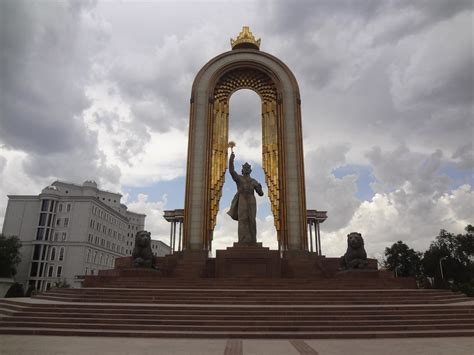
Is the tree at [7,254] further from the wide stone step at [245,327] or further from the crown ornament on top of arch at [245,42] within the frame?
the wide stone step at [245,327]

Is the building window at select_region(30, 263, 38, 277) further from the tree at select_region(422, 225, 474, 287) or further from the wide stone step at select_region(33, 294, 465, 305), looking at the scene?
the tree at select_region(422, 225, 474, 287)

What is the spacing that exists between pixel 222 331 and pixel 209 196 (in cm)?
1419

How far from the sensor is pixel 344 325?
26.8ft

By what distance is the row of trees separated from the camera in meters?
46.6

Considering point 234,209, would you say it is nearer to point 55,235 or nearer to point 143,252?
point 143,252

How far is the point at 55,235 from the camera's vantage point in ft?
157

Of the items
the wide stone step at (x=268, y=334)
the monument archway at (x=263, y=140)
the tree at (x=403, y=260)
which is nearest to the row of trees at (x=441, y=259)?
the tree at (x=403, y=260)

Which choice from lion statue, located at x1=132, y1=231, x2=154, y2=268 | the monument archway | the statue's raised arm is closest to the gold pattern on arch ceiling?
the monument archway

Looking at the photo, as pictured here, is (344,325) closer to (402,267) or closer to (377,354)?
(377,354)

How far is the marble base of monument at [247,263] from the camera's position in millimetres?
16594

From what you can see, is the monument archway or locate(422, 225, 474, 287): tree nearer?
the monument archway

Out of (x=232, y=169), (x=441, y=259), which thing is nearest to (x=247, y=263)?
(x=232, y=169)

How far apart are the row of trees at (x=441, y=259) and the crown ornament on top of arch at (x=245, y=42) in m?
34.5

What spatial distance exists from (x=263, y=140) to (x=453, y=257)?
4136cm
